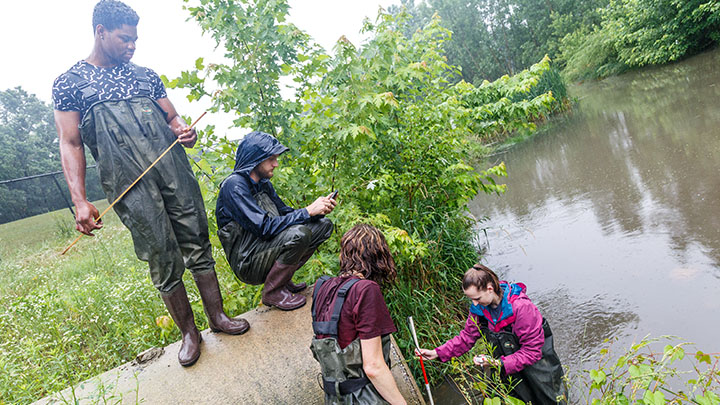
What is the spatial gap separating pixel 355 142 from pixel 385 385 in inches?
84.2

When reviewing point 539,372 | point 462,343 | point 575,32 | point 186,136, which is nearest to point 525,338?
point 539,372

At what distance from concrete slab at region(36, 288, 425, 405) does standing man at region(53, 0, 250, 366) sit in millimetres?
150

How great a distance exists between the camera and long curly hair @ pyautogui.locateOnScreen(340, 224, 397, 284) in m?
2.13

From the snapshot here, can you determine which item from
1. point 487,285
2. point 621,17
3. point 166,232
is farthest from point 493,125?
point 621,17

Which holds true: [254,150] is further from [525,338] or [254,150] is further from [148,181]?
[525,338]

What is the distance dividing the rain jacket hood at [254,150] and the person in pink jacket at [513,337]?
151 cm

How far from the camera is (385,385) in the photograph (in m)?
1.98

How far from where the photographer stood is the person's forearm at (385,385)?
1.98 metres

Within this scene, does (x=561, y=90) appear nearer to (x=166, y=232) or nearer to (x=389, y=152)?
(x=389, y=152)

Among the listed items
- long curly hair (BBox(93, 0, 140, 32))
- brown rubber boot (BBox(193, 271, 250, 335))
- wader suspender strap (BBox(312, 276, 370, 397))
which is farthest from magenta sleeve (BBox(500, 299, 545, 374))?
long curly hair (BBox(93, 0, 140, 32))

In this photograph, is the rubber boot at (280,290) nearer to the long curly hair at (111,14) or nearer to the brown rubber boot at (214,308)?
the brown rubber boot at (214,308)

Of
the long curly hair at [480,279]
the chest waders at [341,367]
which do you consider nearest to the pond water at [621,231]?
the long curly hair at [480,279]

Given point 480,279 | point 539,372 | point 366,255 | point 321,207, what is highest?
point 321,207

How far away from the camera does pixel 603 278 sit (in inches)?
172
